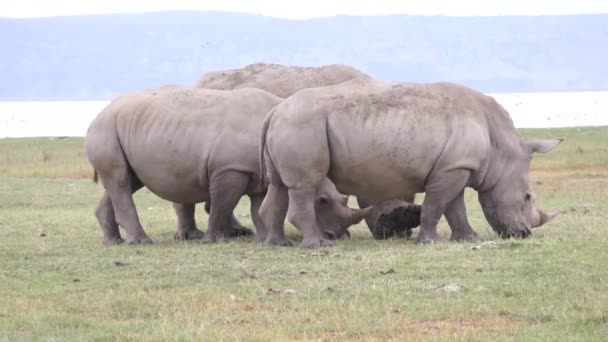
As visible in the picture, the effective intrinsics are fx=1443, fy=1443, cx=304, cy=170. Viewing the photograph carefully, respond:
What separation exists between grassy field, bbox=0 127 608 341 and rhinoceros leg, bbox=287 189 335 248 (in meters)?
0.26

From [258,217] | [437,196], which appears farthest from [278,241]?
[437,196]

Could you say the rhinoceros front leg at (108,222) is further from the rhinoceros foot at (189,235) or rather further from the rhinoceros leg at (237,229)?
the rhinoceros leg at (237,229)

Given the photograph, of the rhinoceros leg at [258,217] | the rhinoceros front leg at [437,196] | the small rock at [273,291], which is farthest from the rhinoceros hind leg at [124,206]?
the small rock at [273,291]

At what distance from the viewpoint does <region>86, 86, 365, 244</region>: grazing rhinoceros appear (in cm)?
1527

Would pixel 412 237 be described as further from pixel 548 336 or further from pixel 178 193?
pixel 548 336

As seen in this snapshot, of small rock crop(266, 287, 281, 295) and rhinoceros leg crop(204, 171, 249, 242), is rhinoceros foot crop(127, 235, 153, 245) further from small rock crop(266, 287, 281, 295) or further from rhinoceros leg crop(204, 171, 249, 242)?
small rock crop(266, 287, 281, 295)

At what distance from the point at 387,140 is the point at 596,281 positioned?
3.77 m

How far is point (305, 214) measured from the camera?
14.7 metres

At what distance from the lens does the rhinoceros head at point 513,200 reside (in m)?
15.0

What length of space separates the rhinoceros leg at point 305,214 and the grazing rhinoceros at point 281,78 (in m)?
2.93

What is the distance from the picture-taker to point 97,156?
15562mm

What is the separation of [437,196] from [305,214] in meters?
1.36

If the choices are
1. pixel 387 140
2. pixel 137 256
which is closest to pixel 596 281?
pixel 387 140

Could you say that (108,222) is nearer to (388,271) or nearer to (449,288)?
(388,271)
